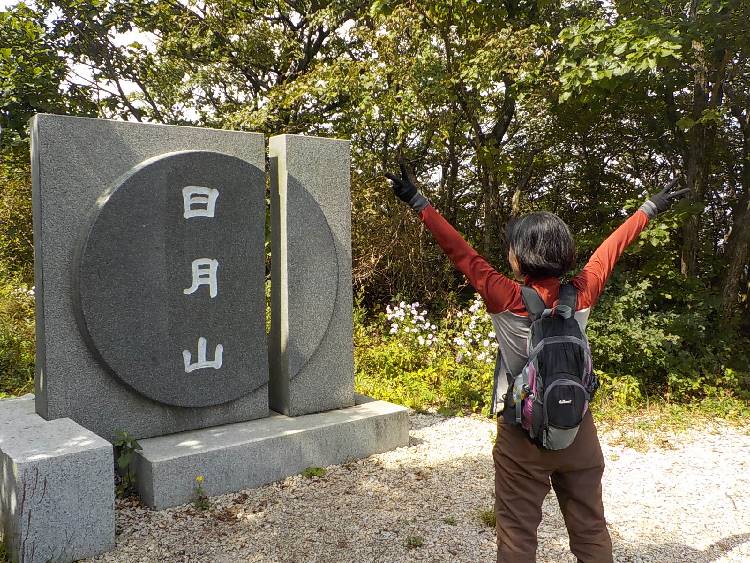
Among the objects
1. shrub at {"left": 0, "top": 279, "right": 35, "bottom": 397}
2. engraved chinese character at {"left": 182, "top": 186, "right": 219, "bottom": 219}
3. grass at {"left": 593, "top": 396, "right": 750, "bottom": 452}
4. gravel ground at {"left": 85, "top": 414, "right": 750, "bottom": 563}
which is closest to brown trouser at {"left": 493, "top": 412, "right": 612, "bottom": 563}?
gravel ground at {"left": 85, "top": 414, "right": 750, "bottom": 563}

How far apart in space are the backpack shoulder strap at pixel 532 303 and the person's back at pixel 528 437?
28 mm

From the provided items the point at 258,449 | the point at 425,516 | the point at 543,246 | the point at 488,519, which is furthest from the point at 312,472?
the point at 543,246

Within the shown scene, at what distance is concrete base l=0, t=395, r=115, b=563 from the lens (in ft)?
8.97

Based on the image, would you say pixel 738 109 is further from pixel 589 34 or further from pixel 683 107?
pixel 589 34

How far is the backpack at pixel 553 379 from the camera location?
1.87 metres

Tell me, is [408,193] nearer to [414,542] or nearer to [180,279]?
[414,542]

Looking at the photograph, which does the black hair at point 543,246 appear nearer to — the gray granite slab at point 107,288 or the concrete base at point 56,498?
the concrete base at point 56,498

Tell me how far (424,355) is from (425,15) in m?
3.83

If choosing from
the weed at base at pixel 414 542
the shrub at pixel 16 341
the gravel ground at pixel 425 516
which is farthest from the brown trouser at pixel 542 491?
the shrub at pixel 16 341

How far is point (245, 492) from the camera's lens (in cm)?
362


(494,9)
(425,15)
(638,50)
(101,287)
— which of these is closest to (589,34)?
(638,50)

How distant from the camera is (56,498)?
2.79m

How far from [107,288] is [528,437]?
2600 millimetres

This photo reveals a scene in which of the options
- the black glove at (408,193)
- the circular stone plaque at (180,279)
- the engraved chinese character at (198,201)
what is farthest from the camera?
the engraved chinese character at (198,201)
